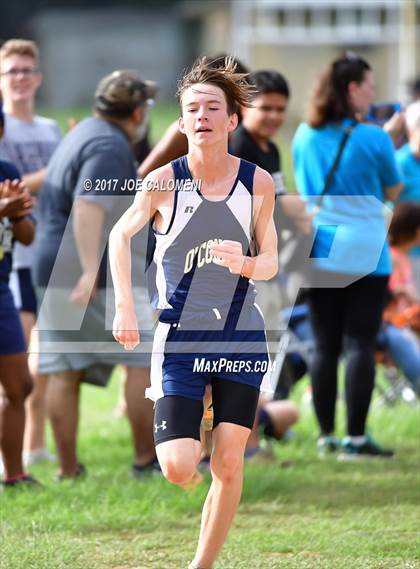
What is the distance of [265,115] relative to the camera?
7246mm

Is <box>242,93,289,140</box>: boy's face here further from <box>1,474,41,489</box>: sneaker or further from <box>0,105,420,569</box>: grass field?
<box>1,474,41,489</box>: sneaker

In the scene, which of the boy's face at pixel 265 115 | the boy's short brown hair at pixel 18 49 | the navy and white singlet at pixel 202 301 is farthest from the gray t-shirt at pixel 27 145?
the navy and white singlet at pixel 202 301

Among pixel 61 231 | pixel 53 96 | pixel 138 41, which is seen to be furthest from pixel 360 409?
pixel 138 41

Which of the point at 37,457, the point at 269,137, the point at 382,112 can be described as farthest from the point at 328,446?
the point at 382,112

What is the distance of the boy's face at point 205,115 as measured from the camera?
4785mm

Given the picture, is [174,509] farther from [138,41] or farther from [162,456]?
[138,41]

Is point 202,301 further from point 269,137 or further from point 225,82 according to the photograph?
point 269,137

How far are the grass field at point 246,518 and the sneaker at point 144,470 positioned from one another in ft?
0.25

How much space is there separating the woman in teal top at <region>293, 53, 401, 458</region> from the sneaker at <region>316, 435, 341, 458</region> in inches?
4.2

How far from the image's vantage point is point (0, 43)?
8211 millimetres

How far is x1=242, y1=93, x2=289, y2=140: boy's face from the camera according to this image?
285 inches

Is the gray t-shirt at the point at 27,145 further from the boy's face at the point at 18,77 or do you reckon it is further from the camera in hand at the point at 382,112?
the camera in hand at the point at 382,112

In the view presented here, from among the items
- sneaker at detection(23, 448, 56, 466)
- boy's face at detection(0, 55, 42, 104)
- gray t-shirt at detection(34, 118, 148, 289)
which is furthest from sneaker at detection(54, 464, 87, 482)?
boy's face at detection(0, 55, 42, 104)

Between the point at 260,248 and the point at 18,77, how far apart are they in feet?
11.1
